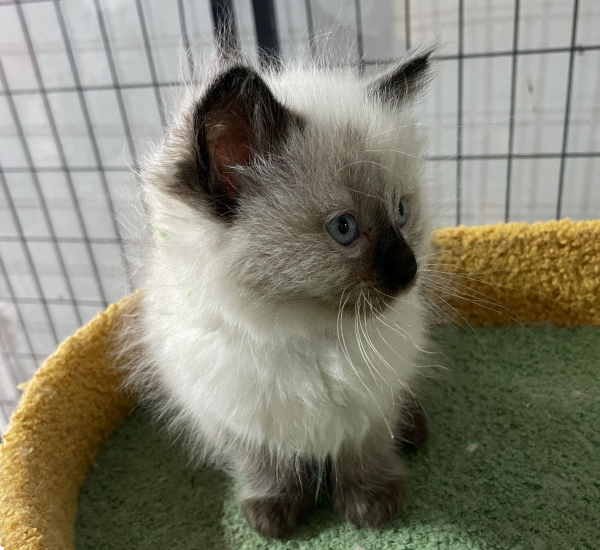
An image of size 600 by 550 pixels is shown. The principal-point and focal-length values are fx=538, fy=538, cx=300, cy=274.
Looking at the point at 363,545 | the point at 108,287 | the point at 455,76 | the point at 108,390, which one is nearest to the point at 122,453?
the point at 108,390

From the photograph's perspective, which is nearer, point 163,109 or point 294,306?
point 294,306

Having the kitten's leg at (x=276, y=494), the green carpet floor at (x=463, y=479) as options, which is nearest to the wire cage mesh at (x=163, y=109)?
the green carpet floor at (x=463, y=479)

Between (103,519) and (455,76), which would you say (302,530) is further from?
(455,76)

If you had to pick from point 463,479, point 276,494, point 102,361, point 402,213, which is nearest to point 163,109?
point 102,361

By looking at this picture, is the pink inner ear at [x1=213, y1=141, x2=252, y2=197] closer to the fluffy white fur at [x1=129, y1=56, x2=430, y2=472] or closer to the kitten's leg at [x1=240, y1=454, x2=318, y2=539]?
the fluffy white fur at [x1=129, y1=56, x2=430, y2=472]

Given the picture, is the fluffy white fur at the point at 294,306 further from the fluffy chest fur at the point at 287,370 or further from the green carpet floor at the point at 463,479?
the green carpet floor at the point at 463,479

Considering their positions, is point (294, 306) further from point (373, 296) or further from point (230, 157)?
point (230, 157)
